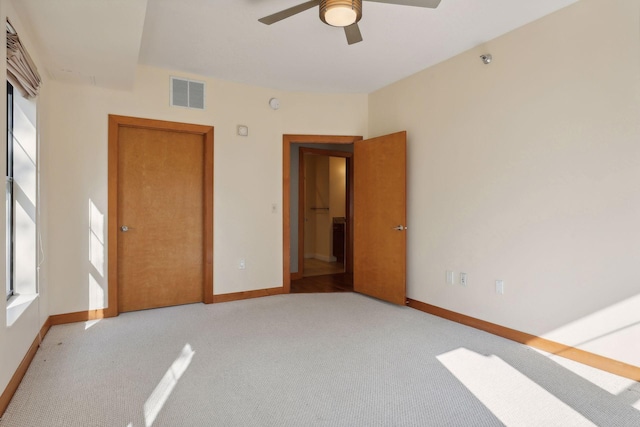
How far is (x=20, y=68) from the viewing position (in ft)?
7.29

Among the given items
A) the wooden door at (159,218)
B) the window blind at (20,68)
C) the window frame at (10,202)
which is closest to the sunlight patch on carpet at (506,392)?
the wooden door at (159,218)

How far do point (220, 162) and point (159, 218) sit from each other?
2.99 ft

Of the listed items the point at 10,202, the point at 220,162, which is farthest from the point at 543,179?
the point at 10,202

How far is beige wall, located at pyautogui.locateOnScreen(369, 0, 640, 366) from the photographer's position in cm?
238

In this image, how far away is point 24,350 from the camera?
7.78ft

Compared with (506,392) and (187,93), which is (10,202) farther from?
(506,392)

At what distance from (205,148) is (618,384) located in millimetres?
4108

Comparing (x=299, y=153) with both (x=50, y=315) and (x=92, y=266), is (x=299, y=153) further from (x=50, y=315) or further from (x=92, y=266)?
(x=50, y=315)

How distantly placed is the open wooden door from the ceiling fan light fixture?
1920 millimetres

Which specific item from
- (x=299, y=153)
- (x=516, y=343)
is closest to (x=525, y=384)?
(x=516, y=343)

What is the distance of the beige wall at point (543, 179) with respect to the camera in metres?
2.38

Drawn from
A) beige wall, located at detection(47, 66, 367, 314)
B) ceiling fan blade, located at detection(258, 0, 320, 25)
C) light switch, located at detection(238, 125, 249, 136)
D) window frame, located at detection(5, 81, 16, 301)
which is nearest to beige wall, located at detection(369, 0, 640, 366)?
beige wall, located at detection(47, 66, 367, 314)

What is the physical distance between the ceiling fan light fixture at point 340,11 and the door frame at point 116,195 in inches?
91.4

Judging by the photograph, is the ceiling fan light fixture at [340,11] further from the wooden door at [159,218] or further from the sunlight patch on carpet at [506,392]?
the wooden door at [159,218]
